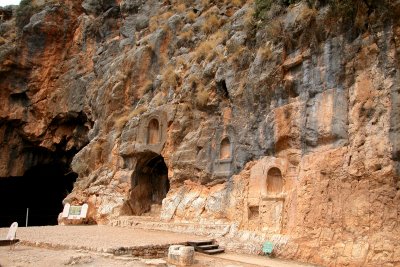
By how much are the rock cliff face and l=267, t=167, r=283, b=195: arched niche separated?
0.06 metres

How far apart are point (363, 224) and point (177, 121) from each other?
11.0m

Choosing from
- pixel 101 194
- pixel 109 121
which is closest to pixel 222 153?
pixel 101 194

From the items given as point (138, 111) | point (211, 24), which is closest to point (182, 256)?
point (138, 111)

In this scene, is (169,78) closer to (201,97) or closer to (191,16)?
(201,97)

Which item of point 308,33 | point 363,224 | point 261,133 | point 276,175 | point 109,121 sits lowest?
point 363,224

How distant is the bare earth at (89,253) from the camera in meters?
10.6

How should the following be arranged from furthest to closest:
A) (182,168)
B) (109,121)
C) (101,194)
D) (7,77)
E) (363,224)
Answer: (7,77), (109,121), (101,194), (182,168), (363,224)

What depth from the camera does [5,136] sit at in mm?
34406

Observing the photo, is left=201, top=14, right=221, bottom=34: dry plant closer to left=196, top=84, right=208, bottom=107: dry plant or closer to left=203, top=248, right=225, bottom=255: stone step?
left=196, top=84, right=208, bottom=107: dry plant

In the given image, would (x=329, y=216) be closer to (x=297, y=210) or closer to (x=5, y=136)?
(x=297, y=210)

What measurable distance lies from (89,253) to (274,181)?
277 inches

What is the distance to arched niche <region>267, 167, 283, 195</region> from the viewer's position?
1540 cm

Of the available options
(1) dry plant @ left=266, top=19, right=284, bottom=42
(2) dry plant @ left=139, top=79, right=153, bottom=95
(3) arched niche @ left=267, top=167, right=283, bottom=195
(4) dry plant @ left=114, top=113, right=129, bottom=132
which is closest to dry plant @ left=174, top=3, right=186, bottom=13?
(2) dry plant @ left=139, top=79, right=153, bottom=95

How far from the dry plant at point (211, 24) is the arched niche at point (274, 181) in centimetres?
1005
